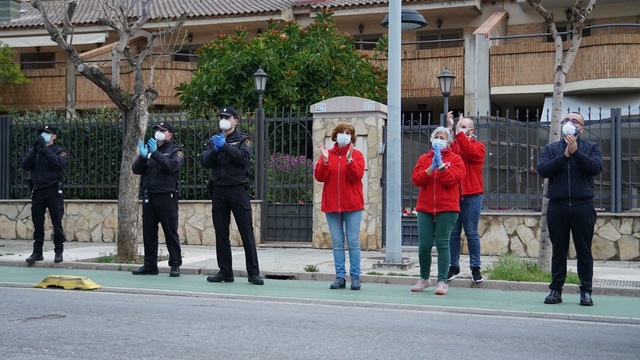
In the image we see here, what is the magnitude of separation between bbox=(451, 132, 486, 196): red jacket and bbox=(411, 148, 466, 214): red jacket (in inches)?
19.2

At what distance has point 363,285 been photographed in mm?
11430

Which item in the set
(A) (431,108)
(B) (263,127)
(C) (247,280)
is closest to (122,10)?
(B) (263,127)

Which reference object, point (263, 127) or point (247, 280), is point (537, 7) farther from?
point (263, 127)

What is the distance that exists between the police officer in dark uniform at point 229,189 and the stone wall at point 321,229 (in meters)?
4.68

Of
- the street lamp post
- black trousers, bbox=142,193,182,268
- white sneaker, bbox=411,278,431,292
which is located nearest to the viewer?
white sneaker, bbox=411,278,431,292

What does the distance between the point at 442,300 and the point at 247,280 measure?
2964mm

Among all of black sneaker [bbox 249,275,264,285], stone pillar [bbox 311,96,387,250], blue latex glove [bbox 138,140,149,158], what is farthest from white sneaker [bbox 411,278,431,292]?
stone pillar [bbox 311,96,387,250]

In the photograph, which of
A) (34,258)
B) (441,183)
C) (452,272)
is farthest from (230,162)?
(34,258)

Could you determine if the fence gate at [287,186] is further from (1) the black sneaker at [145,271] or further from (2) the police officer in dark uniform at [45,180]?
(1) the black sneaker at [145,271]

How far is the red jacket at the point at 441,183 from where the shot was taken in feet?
33.0

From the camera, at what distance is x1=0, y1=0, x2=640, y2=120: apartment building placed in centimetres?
2381

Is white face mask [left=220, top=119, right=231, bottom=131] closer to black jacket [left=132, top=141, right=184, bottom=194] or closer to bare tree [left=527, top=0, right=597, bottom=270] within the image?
black jacket [left=132, top=141, right=184, bottom=194]

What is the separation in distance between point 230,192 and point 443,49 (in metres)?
15.4

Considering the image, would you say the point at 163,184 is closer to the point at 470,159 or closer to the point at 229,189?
the point at 229,189
